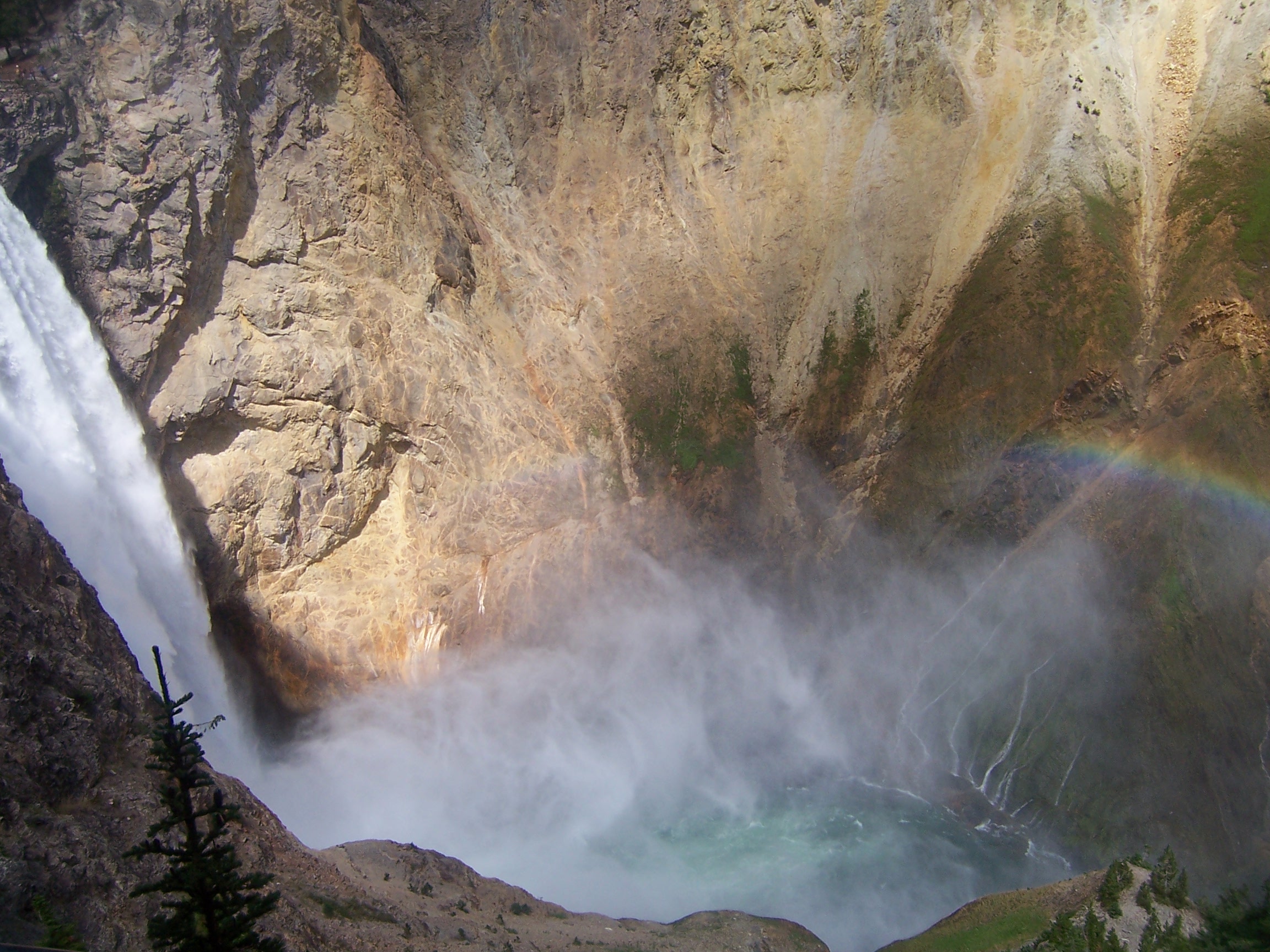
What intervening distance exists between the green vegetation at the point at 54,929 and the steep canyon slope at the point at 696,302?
1314 cm

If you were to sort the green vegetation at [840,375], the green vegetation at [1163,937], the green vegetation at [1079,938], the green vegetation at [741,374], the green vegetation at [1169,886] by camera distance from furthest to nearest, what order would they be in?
1. the green vegetation at [741,374]
2. the green vegetation at [840,375]
3. the green vegetation at [1169,886]
4. the green vegetation at [1079,938]
5. the green vegetation at [1163,937]

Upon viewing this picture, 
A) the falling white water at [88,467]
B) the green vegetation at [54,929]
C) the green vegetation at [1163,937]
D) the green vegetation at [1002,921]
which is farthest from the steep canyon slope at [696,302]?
the green vegetation at [54,929]

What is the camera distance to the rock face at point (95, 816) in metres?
7.15

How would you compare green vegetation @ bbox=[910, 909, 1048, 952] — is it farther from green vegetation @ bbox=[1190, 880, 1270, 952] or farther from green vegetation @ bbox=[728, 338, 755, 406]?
green vegetation @ bbox=[728, 338, 755, 406]

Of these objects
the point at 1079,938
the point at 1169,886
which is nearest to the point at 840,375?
the point at 1169,886

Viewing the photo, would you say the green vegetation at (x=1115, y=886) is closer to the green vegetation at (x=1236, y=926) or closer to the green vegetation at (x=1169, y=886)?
the green vegetation at (x=1169, y=886)

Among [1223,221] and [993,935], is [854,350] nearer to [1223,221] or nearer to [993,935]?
[1223,221]

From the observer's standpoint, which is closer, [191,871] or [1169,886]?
[191,871]

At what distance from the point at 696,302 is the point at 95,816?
19.0 metres

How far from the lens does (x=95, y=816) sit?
8.03m

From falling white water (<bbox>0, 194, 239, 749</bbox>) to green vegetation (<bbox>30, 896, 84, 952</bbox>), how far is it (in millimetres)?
11265

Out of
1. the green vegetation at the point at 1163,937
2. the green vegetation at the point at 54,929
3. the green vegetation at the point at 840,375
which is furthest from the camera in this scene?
the green vegetation at the point at 840,375

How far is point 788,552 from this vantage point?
891 inches

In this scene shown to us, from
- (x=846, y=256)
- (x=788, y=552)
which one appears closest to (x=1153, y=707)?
(x=788, y=552)
